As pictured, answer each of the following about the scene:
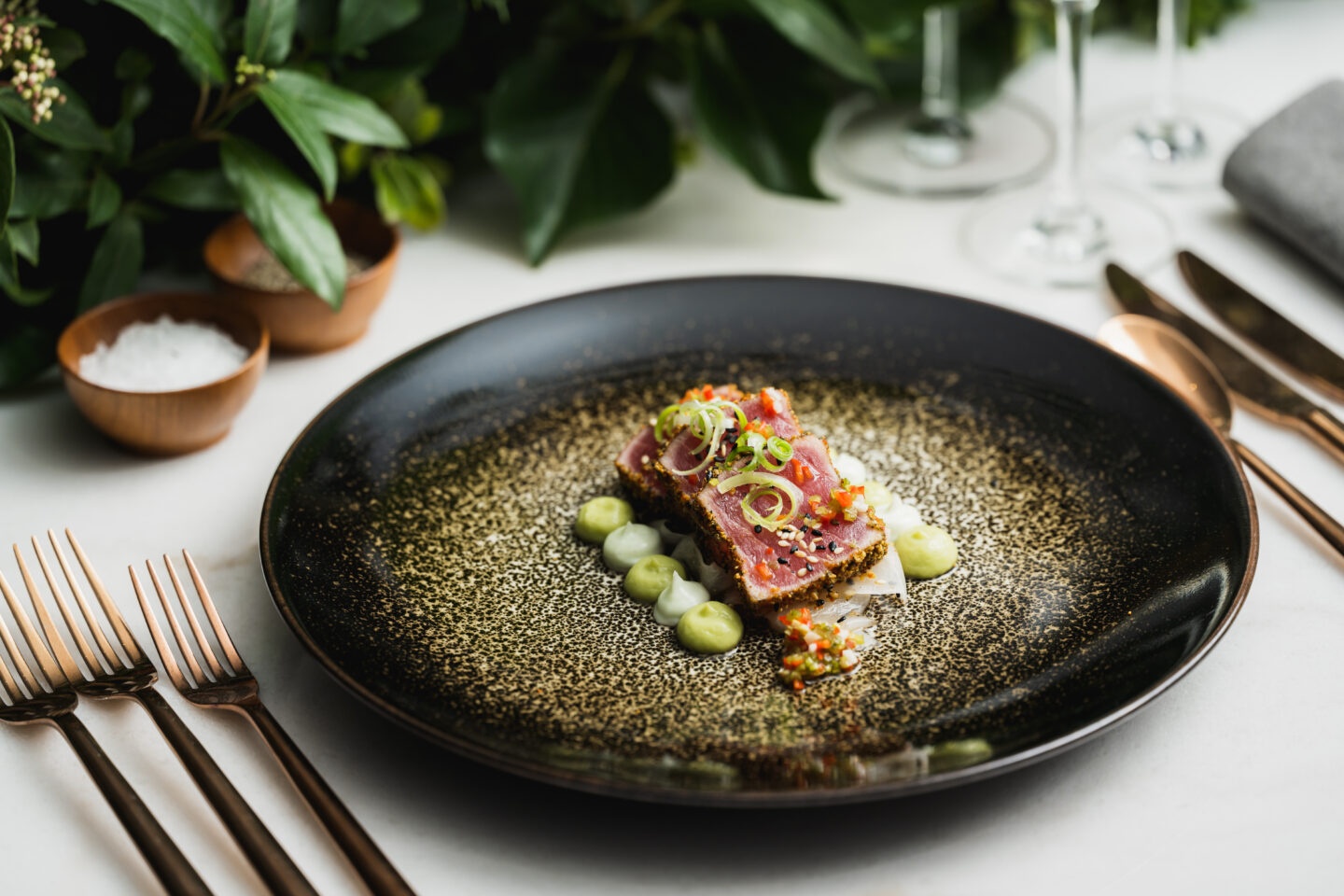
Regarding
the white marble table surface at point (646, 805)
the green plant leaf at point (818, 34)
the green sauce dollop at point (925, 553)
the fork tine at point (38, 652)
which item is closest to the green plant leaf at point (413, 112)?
the green plant leaf at point (818, 34)

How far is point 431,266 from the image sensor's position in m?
2.26

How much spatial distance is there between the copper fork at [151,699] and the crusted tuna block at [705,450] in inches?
22.9

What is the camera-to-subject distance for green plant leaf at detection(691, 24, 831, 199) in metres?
2.19

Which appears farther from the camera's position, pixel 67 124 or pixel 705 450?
pixel 67 124

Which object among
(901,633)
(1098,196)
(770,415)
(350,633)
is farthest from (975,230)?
(350,633)

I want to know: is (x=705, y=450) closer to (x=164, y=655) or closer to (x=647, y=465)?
(x=647, y=465)

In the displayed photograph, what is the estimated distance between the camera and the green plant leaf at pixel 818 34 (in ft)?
6.81

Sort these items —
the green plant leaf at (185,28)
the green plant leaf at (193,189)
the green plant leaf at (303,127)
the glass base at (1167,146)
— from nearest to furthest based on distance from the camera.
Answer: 1. the green plant leaf at (185,28)
2. the green plant leaf at (303,127)
3. the green plant leaf at (193,189)
4. the glass base at (1167,146)

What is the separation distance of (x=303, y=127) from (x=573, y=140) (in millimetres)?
658

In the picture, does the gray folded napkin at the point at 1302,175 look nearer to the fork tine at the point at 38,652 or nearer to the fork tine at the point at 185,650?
the fork tine at the point at 185,650

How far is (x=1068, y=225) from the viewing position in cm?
224

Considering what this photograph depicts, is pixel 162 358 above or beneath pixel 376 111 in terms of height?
beneath

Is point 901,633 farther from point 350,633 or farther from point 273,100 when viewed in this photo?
point 273,100

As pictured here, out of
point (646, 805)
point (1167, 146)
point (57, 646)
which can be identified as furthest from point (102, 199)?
point (1167, 146)
